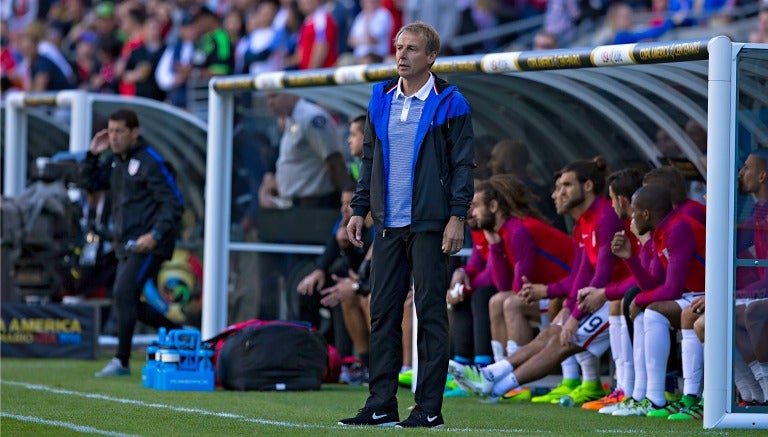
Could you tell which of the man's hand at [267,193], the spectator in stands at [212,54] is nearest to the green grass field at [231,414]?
the man's hand at [267,193]

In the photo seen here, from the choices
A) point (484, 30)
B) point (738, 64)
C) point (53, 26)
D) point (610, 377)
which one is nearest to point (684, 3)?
point (484, 30)

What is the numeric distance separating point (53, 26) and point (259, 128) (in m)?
13.3

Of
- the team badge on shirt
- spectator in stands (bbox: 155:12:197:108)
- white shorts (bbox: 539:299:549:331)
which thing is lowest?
white shorts (bbox: 539:299:549:331)

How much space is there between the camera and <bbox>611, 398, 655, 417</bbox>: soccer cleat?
29.6 feet

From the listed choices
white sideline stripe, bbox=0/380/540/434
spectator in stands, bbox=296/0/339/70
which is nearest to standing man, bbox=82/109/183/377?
white sideline stripe, bbox=0/380/540/434

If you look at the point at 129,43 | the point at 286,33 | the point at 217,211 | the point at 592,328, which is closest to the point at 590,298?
the point at 592,328

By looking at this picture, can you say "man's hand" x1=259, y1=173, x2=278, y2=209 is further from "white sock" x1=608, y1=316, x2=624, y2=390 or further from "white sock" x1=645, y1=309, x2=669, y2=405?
"white sock" x1=645, y1=309, x2=669, y2=405

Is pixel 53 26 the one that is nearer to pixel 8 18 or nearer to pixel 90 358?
pixel 8 18

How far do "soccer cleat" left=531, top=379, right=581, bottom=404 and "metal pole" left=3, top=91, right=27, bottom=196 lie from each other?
7184mm

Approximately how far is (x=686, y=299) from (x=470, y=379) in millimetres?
1457

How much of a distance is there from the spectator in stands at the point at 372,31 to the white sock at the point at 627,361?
7942 millimetres

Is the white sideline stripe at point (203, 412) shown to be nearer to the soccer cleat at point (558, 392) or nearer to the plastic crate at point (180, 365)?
the plastic crate at point (180, 365)

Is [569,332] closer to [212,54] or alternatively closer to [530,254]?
[530,254]

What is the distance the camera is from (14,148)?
617 inches
